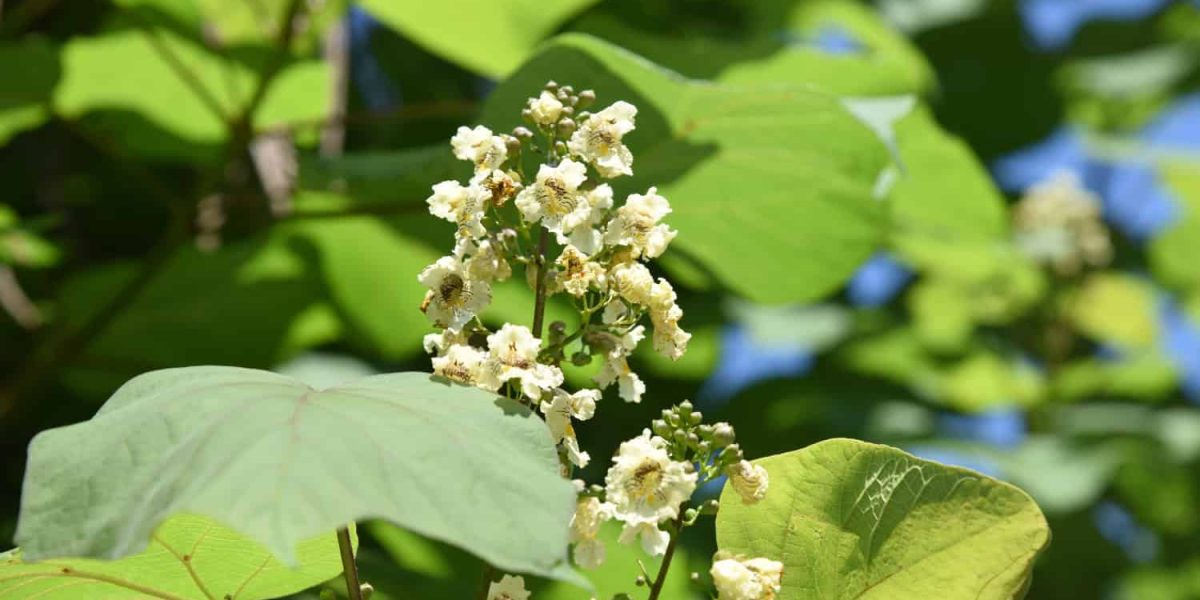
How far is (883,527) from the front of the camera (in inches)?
31.7

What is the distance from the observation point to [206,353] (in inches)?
87.4

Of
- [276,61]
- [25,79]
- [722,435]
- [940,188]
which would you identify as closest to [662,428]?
[722,435]

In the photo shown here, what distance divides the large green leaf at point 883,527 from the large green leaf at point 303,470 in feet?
0.74

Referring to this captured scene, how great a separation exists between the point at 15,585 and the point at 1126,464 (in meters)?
3.15

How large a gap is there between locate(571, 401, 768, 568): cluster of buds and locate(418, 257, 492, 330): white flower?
12 cm

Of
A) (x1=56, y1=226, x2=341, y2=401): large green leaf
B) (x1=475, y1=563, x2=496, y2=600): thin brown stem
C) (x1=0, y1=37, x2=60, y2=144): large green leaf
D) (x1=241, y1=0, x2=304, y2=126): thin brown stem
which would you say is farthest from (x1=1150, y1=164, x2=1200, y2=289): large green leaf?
(x1=475, y1=563, x2=496, y2=600): thin brown stem

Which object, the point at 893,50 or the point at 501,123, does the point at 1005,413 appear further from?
the point at 501,123

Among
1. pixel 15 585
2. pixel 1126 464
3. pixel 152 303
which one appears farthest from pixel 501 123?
pixel 1126 464

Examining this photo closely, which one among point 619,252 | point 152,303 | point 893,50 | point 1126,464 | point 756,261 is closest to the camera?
point 619,252

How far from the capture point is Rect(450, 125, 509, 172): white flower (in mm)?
763

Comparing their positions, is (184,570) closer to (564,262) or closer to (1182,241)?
(564,262)

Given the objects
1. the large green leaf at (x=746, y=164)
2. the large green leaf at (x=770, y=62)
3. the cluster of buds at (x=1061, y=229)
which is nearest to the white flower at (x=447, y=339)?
the large green leaf at (x=746, y=164)

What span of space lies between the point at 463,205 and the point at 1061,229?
3.20 m

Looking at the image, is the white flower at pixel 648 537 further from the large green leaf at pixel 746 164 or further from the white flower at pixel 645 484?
the large green leaf at pixel 746 164
